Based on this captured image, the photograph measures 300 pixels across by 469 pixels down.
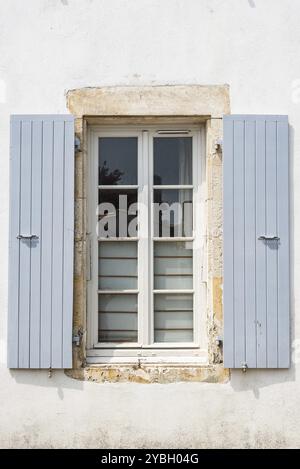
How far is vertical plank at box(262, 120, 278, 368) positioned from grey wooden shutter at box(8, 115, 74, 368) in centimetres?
130

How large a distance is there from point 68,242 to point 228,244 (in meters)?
1.06

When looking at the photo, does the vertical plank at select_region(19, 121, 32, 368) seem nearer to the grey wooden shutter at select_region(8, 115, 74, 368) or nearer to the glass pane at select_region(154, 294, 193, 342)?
the grey wooden shutter at select_region(8, 115, 74, 368)

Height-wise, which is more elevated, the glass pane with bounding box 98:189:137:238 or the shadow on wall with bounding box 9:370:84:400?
the glass pane with bounding box 98:189:137:238

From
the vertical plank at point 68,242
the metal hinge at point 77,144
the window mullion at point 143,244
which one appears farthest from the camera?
the window mullion at point 143,244

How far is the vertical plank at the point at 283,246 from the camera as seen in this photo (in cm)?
477

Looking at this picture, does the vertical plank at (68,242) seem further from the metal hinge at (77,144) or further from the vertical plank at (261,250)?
the vertical plank at (261,250)

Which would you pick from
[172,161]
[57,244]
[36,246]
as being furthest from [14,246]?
[172,161]

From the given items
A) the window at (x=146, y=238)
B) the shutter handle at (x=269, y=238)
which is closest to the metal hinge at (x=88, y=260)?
the window at (x=146, y=238)

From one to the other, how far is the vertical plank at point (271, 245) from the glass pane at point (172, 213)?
1.86 feet

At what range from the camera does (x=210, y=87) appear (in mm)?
4871

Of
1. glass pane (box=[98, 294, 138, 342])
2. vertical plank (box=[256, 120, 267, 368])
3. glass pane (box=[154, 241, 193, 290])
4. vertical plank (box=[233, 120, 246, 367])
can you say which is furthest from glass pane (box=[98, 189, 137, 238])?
vertical plank (box=[256, 120, 267, 368])

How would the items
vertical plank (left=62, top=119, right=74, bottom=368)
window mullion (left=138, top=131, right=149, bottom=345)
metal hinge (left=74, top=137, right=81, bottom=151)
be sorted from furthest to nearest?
window mullion (left=138, top=131, right=149, bottom=345)
metal hinge (left=74, top=137, right=81, bottom=151)
vertical plank (left=62, top=119, right=74, bottom=368)

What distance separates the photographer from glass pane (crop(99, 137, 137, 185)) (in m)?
5.07

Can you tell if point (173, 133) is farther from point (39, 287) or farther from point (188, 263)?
point (39, 287)
